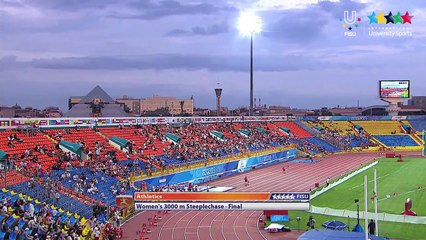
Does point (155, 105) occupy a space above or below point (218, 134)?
above

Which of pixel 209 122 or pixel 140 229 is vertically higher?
pixel 209 122

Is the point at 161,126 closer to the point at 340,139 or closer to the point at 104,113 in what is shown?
the point at 104,113

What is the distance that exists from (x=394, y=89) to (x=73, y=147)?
72757mm

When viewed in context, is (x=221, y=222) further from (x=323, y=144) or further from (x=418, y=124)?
(x=418, y=124)

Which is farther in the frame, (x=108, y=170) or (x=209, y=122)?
(x=209, y=122)

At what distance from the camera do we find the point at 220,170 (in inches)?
2068

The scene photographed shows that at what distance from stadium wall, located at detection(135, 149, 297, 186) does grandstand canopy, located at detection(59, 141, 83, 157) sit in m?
5.02

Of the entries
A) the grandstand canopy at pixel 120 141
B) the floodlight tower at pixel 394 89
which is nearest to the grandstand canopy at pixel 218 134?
the grandstand canopy at pixel 120 141

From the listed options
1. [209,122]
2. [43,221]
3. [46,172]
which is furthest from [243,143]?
[43,221]

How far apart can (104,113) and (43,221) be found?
5952cm

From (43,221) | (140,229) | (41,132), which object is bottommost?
(140,229)

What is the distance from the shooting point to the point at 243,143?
64.9 m

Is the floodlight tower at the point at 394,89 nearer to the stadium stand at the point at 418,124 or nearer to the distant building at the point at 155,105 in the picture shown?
the stadium stand at the point at 418,124
